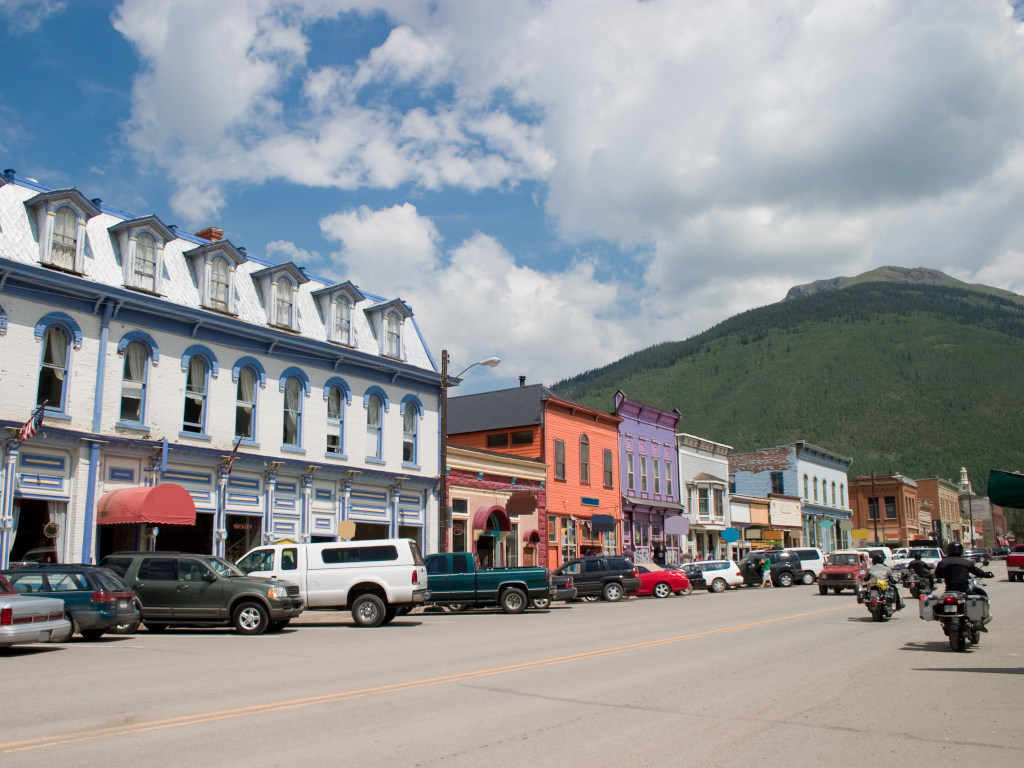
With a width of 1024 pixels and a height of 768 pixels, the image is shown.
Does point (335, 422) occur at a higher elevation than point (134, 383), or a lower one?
lower

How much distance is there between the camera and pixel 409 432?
111ft

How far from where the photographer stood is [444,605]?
87.8 ft

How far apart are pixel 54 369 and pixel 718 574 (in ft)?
92.4

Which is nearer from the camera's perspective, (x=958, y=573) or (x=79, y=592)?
(x=958, y=573)

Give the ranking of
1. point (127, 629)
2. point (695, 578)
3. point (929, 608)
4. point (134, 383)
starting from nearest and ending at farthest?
point (929, 608), point (127, 629), point (134, 383), point (695, 578)

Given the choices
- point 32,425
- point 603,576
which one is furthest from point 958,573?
point 603,576

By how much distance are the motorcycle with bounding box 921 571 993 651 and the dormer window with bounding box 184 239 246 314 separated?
2063 cm

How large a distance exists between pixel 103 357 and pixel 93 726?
1712 cm

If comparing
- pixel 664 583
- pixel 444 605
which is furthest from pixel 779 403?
pixel 444 605

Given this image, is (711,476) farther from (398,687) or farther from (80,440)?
(398,687)

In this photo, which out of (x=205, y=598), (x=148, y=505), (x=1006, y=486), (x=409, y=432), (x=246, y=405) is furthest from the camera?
(x=409, y=432)

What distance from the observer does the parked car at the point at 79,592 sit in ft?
54.5

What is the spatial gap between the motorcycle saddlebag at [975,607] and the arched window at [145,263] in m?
21.1

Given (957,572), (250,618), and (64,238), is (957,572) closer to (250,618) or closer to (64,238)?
(250,618)
